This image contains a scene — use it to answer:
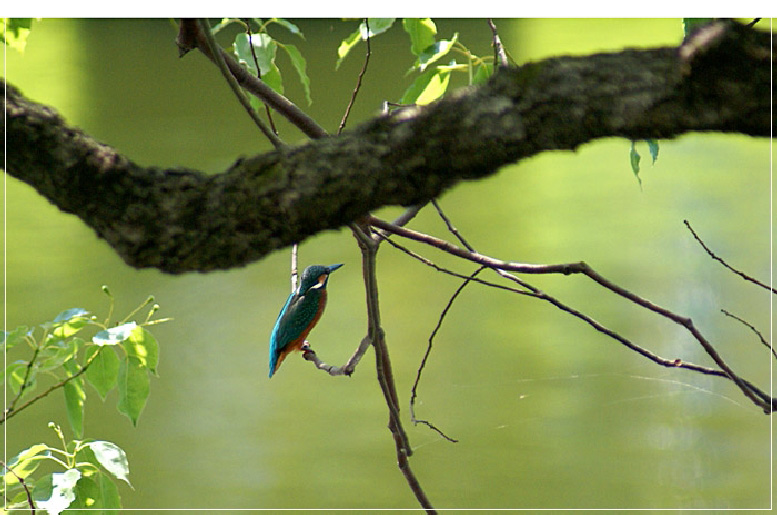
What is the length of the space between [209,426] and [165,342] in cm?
26

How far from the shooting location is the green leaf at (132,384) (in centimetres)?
62

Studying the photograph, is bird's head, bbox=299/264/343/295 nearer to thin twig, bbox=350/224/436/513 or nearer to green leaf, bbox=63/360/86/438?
thin twig, bbox=350/224/436/513

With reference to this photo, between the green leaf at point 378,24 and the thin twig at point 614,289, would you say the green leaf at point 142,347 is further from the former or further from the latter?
the green leaf at point 378,24

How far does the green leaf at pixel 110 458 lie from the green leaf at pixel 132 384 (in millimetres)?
28

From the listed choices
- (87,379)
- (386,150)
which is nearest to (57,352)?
(87,379)

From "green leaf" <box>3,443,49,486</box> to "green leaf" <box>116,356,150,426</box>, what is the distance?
71 millimetres

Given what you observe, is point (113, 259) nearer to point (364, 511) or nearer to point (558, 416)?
point (364, 511)

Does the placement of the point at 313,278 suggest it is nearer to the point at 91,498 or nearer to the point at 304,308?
the point at 304,308

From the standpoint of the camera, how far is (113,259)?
2066mm

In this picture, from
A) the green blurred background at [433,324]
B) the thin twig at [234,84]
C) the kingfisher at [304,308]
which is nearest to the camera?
the thin twig at [234,84]

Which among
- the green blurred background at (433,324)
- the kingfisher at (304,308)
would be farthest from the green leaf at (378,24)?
the green blurred background at (433,324)

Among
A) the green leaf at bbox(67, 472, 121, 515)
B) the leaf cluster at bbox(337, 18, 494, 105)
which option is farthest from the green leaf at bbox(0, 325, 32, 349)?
the leaf cluster at bbox(337, 18, 494, 105)

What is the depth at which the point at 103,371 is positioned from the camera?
62 centimetres

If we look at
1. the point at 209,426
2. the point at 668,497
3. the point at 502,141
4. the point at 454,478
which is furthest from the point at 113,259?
the point at 502,141
